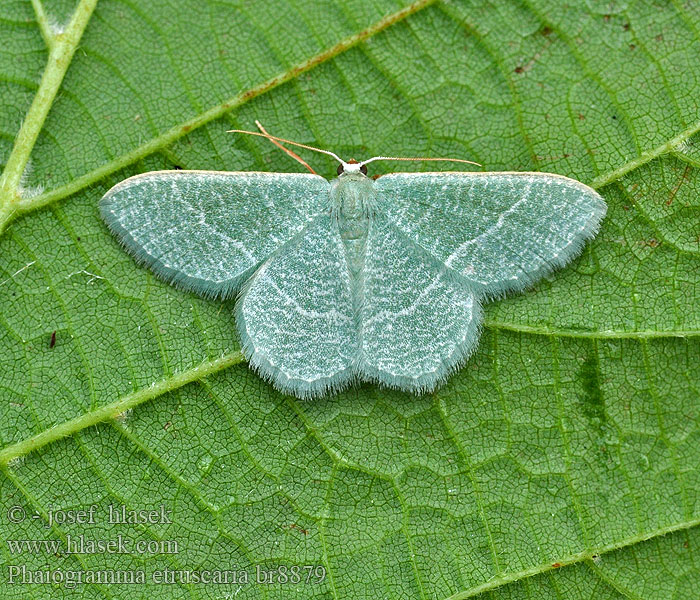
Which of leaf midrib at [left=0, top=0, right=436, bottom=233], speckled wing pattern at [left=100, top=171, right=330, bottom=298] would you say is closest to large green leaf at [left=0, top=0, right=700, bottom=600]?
leaf midrib at [left=0, top=0, right=436, bottom=233]

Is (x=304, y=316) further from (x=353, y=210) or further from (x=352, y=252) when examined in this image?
(x=353, y=210)

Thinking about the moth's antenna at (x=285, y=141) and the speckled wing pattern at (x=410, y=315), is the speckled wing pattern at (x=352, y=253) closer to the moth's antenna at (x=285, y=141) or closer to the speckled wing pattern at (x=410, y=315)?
the speckled wing pattern at (x=410, y=315)

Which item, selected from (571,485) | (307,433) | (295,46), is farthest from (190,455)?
(295,46)

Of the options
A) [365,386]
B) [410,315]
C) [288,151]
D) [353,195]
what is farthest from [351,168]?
[365,386]

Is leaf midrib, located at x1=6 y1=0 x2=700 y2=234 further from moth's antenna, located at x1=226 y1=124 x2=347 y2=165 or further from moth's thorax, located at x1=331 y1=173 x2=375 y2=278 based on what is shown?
moth's thorax, located at x1=331 y1=173 x2=375 y2=278

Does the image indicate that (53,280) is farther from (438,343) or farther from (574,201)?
(574,201)
